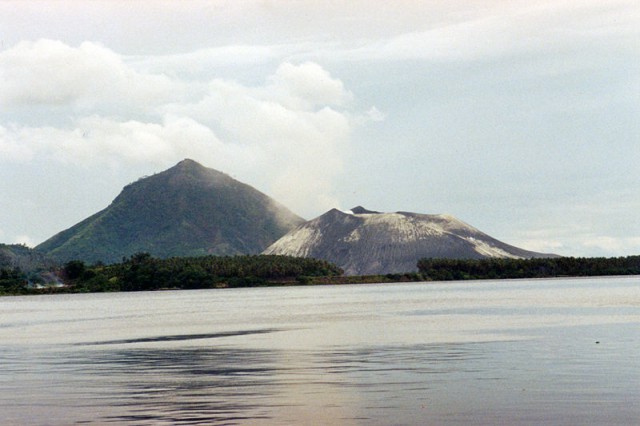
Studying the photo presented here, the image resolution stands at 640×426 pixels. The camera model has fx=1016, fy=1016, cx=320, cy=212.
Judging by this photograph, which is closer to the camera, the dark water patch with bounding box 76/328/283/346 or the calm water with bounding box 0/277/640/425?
the calm water with bounding box 0/277/640/425

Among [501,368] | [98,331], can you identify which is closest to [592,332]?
[501,368]

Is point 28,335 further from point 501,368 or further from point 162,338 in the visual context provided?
point 501,368

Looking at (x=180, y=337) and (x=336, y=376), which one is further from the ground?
(x=180, y=337)

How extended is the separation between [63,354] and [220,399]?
80.6ft

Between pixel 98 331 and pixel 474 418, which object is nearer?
pixel 474 418

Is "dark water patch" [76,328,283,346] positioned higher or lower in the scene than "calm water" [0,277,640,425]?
higher

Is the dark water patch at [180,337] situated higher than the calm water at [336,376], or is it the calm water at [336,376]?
the dark water patch at [180,337]

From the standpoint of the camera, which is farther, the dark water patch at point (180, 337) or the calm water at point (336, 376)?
the dark water patch at point (180, 337)

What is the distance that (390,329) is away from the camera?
230ft

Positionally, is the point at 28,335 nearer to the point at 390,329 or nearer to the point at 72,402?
the point at 390,329

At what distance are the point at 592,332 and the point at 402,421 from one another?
36.1m

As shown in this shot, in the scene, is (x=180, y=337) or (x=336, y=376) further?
(x=180, y=337)

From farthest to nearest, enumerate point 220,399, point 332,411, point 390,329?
point 390,329, point 220,399, point 332,411

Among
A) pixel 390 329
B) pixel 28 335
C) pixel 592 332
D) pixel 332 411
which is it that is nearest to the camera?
pixel 332 411
